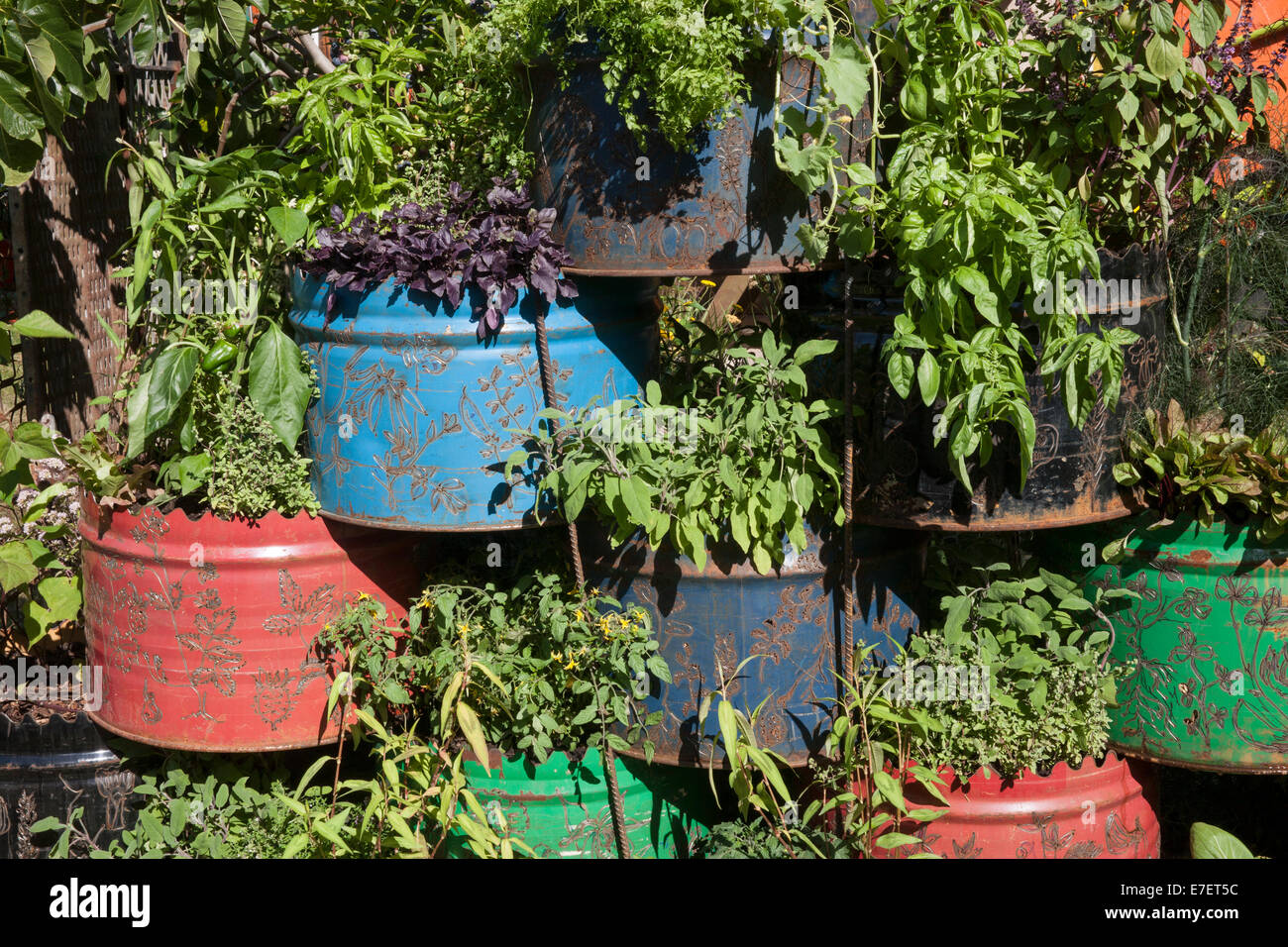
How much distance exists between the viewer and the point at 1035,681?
2.94m

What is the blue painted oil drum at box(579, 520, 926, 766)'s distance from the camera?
298 centimetres

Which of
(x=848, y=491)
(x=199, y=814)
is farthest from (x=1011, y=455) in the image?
(x=199, y=814)

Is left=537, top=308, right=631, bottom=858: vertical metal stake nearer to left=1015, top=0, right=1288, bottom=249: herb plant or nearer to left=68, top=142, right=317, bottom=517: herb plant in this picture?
left=68, top=142, right=317, bottom=517: herb plant

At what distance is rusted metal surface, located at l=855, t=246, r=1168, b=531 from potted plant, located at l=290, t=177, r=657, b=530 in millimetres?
689

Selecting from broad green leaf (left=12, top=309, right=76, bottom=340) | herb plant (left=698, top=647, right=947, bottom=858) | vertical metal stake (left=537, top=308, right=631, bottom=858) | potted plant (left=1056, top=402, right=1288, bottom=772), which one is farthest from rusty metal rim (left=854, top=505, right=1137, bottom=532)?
broad green leaf (left=12, top=309, right=76, bottom=340)

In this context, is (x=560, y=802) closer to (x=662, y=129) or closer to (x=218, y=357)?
(x=218, y=357)

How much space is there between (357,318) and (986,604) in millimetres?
1733

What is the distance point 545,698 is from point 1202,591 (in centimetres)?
164

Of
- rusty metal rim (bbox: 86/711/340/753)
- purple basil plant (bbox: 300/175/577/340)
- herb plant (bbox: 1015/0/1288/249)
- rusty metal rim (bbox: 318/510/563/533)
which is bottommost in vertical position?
rusty metal rim (bbox: 86/711/340/753)

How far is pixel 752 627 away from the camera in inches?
117

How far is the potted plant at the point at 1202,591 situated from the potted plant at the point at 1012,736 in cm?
11

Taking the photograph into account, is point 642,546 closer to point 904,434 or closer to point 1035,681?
point 904,434

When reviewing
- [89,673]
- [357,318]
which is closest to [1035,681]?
[357,318]

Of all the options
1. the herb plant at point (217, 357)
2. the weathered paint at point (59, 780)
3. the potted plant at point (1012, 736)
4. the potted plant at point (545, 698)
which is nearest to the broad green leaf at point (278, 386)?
the herb plant at point (217, 357)
